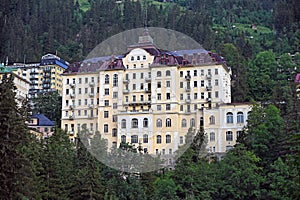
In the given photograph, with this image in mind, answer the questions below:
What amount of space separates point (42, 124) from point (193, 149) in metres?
37.6

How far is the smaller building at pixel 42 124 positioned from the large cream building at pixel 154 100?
5.97 m

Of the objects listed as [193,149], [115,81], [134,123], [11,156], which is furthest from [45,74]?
[11,156]

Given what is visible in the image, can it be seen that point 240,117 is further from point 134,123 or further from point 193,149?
point 134,123

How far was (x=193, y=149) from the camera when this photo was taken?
7262 cm

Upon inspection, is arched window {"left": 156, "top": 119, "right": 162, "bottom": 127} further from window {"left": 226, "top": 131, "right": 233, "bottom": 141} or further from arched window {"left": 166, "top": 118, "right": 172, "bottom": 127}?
window {"left": 226, "top": 131, "right": 233, "bottom": 141}

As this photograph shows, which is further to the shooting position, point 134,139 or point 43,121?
point 43,121

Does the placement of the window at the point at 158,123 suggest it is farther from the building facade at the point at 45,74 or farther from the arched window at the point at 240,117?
the building facade at the point at 45,74

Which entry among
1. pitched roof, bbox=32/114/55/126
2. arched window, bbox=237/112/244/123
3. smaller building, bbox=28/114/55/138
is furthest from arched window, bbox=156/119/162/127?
pitched roof, bbox=32/114/55/126

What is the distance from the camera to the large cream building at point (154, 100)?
84750mm

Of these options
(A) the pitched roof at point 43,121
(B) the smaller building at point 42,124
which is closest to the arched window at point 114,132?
(B) the smaller building at point 42,124

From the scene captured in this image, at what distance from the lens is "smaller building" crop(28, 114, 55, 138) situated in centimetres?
9981

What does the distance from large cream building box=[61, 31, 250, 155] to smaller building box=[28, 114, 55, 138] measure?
235 inches

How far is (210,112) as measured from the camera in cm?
8494

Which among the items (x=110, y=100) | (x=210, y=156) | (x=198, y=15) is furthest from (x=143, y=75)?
(x=198, y=15)
